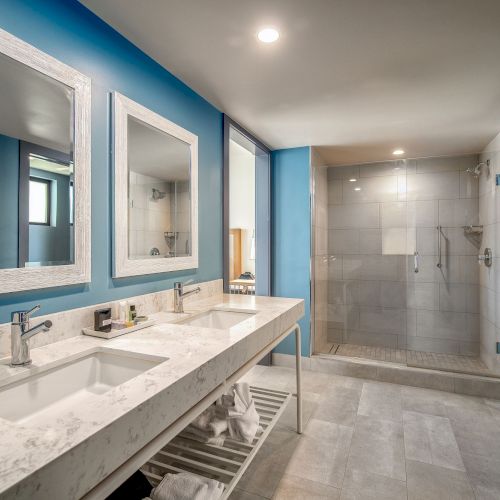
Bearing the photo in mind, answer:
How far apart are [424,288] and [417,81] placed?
7.32 ft

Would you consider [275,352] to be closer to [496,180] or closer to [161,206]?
[161,206]

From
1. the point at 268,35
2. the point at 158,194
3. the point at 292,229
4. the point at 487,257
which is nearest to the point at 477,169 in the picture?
the point at 487,257

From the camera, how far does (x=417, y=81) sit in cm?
203

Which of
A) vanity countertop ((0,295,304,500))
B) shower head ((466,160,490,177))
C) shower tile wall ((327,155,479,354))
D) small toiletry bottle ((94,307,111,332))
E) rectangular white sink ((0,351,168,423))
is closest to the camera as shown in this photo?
vanity countertop ((0,295,304,500))

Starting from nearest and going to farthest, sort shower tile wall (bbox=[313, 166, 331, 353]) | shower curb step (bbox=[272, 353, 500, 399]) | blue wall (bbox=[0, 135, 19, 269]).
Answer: blue wall (bbox=[0, 135, 19, 269])
shower curb step (bbox=[272, 353, 500, 399])
shower tile wall (bbox=[313, 166, 331, 353])

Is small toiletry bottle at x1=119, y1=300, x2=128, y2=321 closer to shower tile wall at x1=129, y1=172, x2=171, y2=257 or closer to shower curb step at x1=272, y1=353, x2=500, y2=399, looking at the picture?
shower tile wall at x1=129, y1=172, x2=171, y2=257

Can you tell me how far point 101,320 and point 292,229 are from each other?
93.7 inches

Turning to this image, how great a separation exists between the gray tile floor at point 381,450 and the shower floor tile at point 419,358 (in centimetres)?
29

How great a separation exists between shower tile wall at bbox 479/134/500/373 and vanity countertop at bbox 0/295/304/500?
2.47m

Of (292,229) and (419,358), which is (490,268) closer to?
(419,358)

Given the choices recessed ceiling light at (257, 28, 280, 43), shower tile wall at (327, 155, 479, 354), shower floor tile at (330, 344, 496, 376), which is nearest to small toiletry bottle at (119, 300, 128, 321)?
recessed ceiling light at (257, 28, 280, 43)

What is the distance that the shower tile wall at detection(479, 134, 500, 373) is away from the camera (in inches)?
114

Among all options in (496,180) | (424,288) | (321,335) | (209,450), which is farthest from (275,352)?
(496,180)

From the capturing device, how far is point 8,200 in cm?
114
